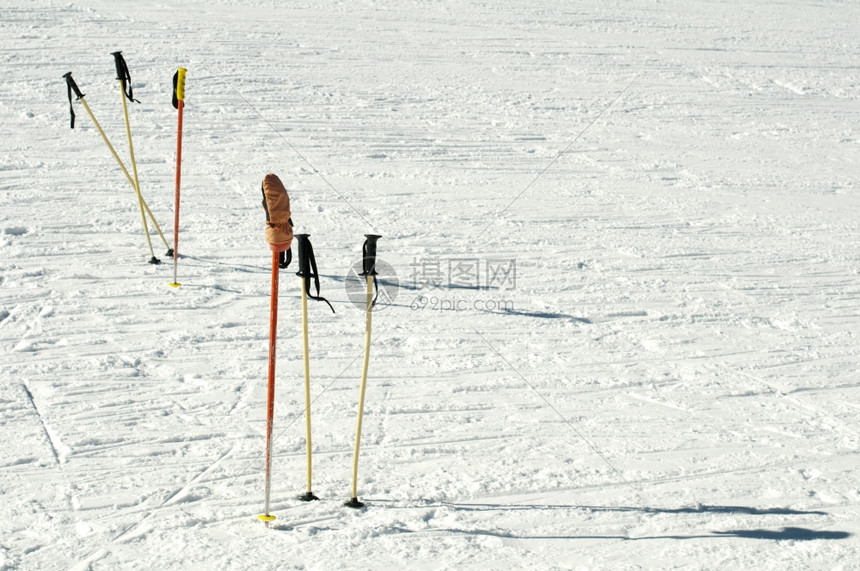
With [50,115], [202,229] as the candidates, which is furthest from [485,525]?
[50,115]

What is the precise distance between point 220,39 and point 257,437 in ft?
25.7

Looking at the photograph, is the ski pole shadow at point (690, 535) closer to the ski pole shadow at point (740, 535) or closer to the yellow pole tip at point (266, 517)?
the ski pole shadow at point (740, 535)

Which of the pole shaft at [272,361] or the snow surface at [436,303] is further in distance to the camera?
the snow surface at [436,303]

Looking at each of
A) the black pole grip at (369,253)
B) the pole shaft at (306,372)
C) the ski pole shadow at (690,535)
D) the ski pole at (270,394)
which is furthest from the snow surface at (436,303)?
the black pole grip at (369,253)

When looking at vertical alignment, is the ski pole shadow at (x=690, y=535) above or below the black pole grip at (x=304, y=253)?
below

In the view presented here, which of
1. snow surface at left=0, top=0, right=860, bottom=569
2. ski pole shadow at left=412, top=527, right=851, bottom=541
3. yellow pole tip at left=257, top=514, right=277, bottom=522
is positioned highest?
snow surface at left=0, top=0, right=860, bottom=569

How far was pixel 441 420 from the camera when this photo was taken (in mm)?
4785

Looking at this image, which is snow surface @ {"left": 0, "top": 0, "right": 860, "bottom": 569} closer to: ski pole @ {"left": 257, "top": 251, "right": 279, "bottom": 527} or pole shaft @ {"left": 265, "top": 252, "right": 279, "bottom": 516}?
ski pole @ {"left": 257, "top": 251, "right": 279, "bottom": 527}

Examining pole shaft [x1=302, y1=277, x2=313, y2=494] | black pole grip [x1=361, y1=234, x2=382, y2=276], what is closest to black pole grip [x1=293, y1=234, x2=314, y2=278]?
pole shaft [x1=302, y1=277, x2=313, y2=494]

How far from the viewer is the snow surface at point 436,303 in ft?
13.1

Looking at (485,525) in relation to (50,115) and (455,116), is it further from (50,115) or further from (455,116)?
(50,115)

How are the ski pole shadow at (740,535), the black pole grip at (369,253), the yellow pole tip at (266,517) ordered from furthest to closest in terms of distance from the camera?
the ski pole shadow at (740,535) → the yellow pole tip at (266,517) → the black pole grip at (369,253)

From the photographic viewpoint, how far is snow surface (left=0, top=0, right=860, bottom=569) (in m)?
3.98

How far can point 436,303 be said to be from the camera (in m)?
6.10
